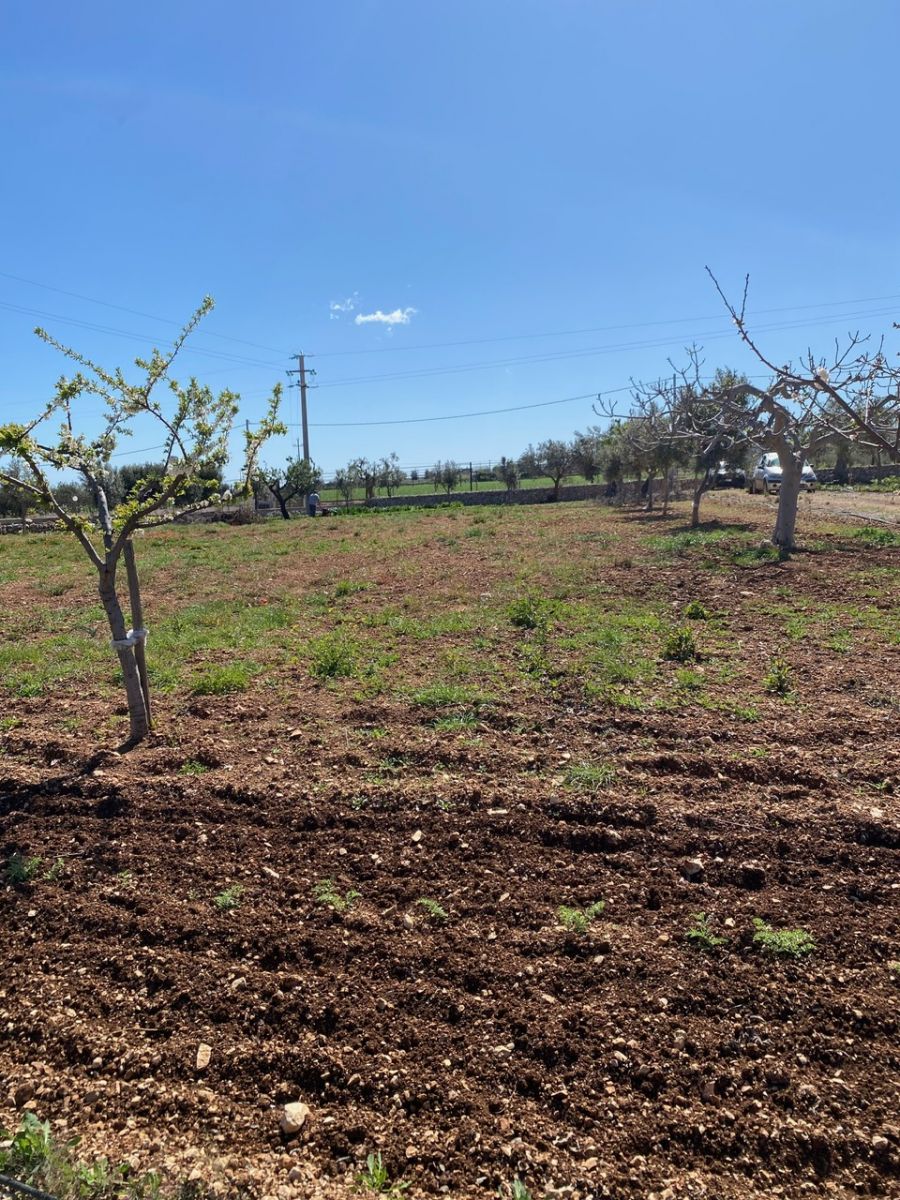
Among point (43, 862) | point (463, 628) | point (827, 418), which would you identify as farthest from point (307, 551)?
point (827, 418)

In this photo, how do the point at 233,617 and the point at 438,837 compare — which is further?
the point at 233,617

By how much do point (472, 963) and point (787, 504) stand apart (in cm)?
1167

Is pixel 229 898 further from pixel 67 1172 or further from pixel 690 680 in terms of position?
pixel 690 680

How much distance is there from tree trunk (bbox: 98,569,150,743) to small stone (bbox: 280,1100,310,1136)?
11.4 ft

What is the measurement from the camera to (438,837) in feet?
12.6

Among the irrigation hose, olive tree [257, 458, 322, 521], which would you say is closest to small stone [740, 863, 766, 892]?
the irrigation hose

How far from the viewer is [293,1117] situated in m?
2.30

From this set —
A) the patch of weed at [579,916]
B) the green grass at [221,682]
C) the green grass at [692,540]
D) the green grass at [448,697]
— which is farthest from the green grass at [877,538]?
the patch of weed at [579,916]

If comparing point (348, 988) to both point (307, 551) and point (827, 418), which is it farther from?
point (307, 551)

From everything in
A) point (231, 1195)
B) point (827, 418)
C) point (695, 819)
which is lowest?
point (231, 1195)

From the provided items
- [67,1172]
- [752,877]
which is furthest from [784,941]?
[67,1172]

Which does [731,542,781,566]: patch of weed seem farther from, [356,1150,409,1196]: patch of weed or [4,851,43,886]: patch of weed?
[356,1150,409,1196]: patch of weed

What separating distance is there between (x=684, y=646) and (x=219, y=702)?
432 centimetres

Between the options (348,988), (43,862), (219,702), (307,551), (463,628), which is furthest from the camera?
(307,551)
